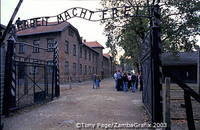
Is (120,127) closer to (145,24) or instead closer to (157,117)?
(157,117)

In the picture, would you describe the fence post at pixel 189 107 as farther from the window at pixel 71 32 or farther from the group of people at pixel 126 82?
the window at pixel 71 32

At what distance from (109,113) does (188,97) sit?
418 cm

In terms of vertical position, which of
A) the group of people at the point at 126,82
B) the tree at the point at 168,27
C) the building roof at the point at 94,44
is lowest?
the group of people at the point at 126,82

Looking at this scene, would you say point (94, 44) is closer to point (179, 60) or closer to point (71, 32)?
point (71, 32)

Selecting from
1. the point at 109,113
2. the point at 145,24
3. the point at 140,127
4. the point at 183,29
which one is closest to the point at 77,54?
the point at 145,24

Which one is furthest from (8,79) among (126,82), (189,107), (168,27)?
(168,27)

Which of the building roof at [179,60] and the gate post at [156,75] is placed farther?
the building roof at [179,60]

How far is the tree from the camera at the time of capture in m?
17.8

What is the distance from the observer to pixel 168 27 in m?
18.4

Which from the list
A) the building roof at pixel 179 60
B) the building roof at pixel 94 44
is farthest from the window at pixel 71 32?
the building roof at pixel 94 44

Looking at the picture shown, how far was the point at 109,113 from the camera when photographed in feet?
26.9

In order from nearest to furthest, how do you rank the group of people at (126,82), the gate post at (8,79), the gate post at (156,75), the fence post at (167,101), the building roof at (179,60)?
the fence post at (167,101), the gate post at (156,75), the gate post at (8,79), the group of people at (126,82), the building roof at (179,60)

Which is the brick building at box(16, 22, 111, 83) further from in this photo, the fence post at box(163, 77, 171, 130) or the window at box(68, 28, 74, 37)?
the fence post at box(163, 77, 171, 130)

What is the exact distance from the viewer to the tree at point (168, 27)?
17797 millimetres
